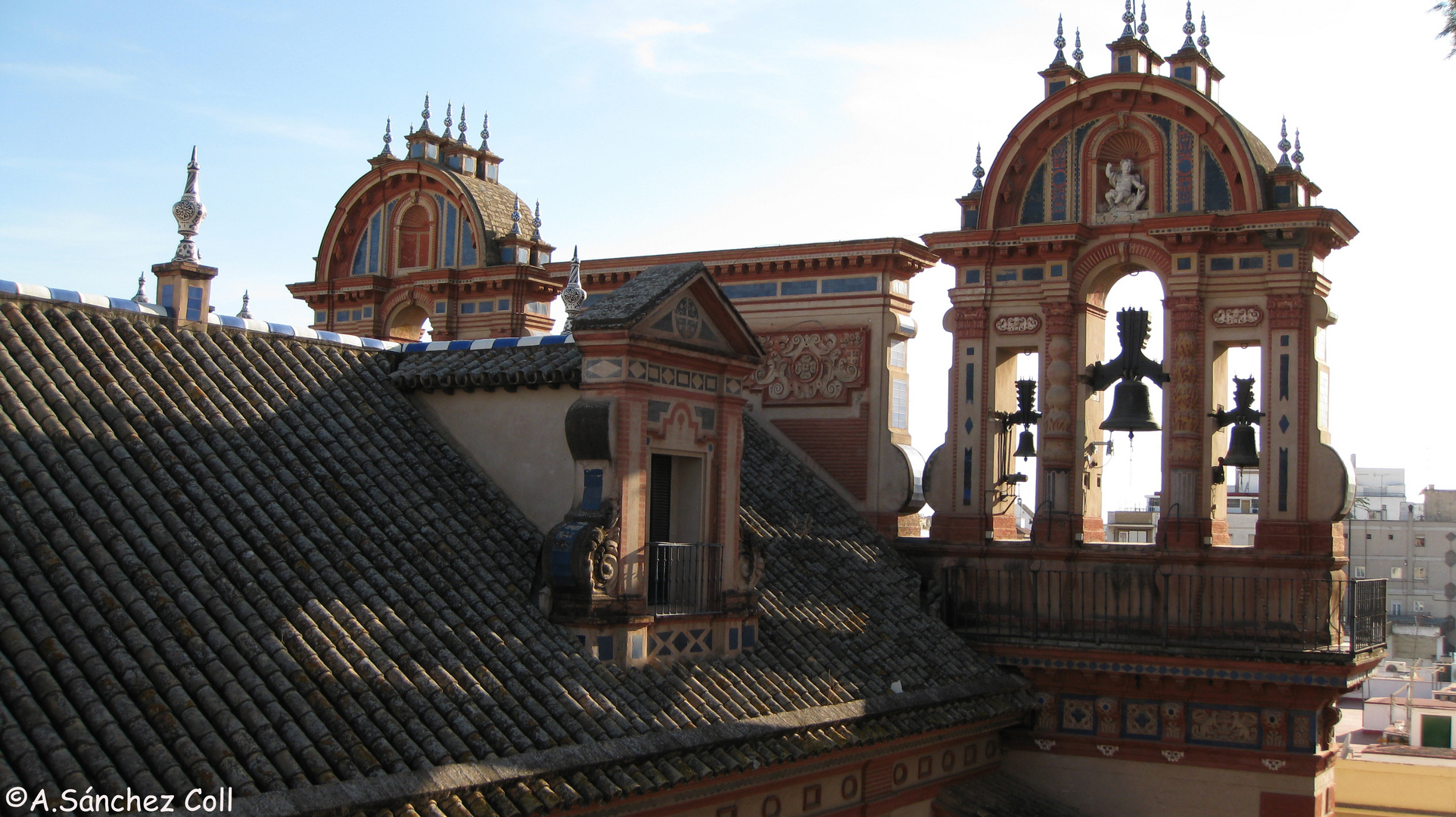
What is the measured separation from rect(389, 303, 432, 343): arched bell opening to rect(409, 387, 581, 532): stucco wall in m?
8.96

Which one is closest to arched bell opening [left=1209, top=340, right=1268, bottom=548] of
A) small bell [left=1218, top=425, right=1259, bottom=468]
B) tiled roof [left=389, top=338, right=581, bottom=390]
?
small bell [left=1218, top=425, right=1259, bottom=468]

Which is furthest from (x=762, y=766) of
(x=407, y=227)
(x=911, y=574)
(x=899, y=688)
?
(x=407, y=227)

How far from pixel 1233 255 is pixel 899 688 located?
250 inches

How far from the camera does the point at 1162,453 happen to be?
16.1 metres

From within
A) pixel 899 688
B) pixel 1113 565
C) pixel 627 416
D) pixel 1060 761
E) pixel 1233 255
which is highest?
pixel 1233 255

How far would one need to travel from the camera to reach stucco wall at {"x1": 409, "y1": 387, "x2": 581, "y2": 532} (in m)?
12.2

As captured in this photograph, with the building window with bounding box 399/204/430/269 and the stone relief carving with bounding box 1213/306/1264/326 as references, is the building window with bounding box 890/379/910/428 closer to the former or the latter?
the stone relief carving with bounding box 1213/306/1264/326

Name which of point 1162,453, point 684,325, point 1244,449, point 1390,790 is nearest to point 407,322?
point 684,325

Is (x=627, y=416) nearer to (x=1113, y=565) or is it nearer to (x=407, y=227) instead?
(x=1113, y=565)

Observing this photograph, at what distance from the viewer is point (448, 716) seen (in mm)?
9000

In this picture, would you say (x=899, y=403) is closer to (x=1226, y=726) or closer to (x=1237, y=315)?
(x=1237, y=315)

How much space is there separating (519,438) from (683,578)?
75.0 inches

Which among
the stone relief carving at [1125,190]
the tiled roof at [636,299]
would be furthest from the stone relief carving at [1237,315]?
the tiled roof at [636,299]

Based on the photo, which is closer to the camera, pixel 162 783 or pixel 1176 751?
pixel 162 783
